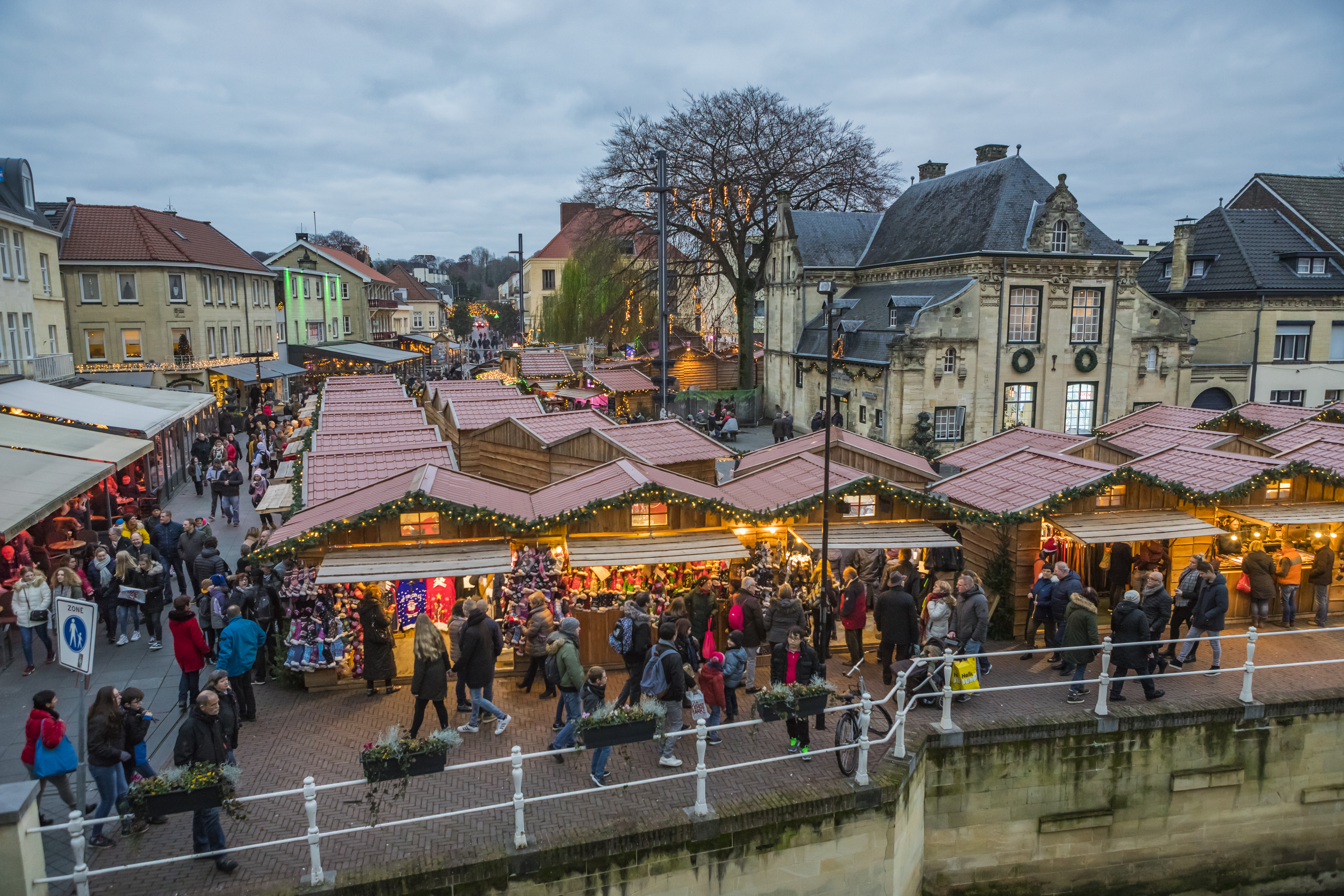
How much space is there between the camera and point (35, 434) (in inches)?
688

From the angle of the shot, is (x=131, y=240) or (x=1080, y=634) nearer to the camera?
(x=1080, y=634)

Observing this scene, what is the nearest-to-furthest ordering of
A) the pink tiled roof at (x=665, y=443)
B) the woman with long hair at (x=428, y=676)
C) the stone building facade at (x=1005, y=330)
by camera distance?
the woman with long hair at (x=428, y=676)
the pink tiled roof at (x=665, y=443)
the stone building facade at (x=1005, y=330)

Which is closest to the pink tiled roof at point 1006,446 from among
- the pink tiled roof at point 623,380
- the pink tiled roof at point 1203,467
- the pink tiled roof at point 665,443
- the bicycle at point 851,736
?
the pink tiled roof at point 1203,467

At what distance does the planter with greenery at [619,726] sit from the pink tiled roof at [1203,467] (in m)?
9.11

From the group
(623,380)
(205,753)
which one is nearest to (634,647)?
(205,753)

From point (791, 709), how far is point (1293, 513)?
9577 millimetres

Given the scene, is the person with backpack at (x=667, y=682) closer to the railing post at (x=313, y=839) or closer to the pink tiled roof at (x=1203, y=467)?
the railing post at (x=313, y=839)

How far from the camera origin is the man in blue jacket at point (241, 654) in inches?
379

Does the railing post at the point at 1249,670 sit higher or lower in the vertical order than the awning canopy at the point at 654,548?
lower

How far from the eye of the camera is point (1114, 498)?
13.1 m

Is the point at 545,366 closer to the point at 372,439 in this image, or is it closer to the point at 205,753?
the point at 372,439

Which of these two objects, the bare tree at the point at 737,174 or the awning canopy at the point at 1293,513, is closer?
the awning canopy at the point at 1293,513

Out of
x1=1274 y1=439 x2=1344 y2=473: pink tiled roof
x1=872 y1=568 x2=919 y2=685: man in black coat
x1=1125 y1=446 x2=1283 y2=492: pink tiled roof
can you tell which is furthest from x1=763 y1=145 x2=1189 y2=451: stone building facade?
x1=872 y1=568 x2=919 y2=685: man in black coat

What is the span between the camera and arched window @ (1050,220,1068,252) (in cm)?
3131
